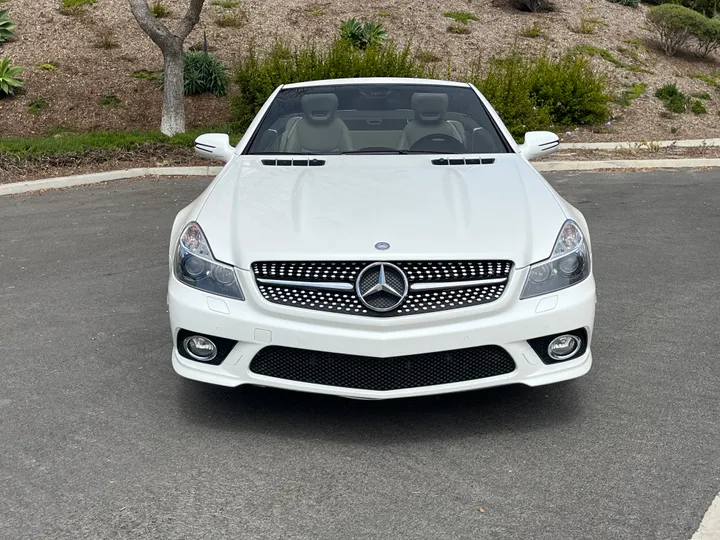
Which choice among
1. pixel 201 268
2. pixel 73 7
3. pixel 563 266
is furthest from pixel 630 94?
pixel 201 268

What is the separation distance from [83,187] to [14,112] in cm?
409

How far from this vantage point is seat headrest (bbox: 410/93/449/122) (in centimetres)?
594

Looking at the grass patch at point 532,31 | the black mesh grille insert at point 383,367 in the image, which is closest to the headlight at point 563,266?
the black mesh grille insert at point 383,367

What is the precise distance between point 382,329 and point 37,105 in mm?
12251

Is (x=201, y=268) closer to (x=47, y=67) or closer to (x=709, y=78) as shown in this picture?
(x=47, y=67)

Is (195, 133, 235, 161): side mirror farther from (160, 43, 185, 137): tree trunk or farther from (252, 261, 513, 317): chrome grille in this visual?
(160, 43, 185, 137): tree trunk

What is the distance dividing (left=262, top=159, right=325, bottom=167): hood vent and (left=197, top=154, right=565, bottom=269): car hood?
0.08 metres

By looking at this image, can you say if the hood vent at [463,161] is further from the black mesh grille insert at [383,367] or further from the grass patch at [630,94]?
the grass patch at [630,94]

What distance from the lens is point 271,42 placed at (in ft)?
56.9

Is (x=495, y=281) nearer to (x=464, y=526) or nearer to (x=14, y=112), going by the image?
(x=464, y=526)

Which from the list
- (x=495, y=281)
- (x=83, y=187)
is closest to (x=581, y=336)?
(x=495, y=281)

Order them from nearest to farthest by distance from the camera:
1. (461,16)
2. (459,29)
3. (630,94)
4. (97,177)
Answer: (97,177) < (630,94) < (459,29) < (461,16)

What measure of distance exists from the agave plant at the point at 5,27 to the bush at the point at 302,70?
519 cm

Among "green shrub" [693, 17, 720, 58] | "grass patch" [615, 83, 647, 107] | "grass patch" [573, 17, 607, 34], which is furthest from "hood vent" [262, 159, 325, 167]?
"grass patch" [573, 17, 607, 34]
